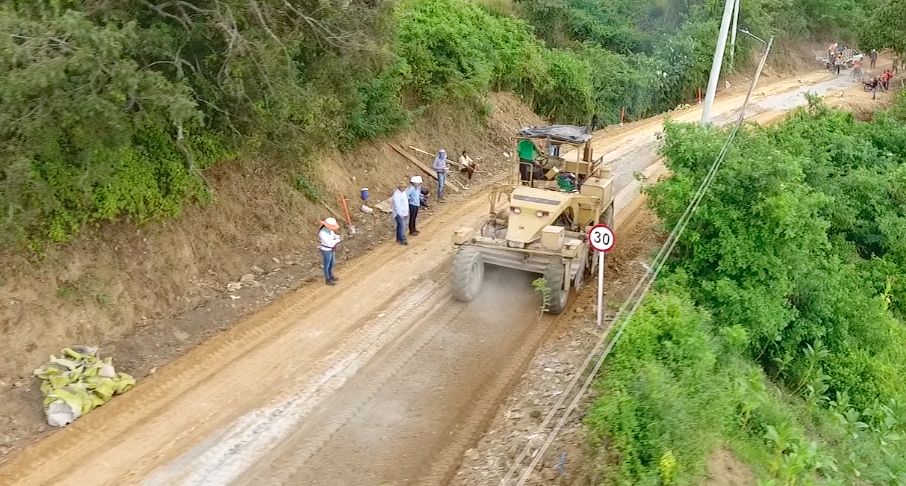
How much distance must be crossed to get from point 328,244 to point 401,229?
2.73m

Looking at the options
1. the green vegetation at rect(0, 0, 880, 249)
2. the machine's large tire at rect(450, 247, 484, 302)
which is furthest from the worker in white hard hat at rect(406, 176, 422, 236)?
the machine's large tire at rect(450, 247, 484, 302)

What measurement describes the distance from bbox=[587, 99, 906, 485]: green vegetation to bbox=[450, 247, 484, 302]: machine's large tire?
305 cm

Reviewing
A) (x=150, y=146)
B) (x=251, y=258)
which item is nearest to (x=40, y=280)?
(x=150, y=146)

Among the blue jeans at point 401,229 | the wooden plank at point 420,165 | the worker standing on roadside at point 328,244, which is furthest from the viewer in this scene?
the wooden plank at point 420,165

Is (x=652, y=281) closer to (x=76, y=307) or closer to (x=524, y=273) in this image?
(x=524, y=273)

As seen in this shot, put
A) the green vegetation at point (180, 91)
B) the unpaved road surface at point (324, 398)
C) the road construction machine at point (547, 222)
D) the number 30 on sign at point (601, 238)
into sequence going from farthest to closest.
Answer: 1. the road construction machine at point (547, 222)
2. the number 30 on sign at point (601, 238)
3. the green vegetation at point (180, 91)
4. the unpaved road surface at point (324, 398)

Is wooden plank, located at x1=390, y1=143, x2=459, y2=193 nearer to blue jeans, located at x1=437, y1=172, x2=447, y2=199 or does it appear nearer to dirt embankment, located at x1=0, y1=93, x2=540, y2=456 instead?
blue jeans, located at x1=437, y1=172, x2=447, y2=199

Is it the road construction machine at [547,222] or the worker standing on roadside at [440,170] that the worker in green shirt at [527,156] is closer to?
the road construction machine at [547,222]

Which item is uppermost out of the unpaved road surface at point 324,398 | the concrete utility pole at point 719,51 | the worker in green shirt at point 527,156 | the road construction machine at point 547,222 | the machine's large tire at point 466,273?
the concrete utility pole at point 719,51

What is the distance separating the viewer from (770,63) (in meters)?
40.5

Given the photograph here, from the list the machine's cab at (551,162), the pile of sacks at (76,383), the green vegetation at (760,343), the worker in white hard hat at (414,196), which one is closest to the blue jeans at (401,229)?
the worker in white hard hat at (414,196)

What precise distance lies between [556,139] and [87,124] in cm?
761

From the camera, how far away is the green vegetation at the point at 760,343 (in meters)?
7.81

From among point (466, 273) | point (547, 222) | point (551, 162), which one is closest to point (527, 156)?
point (551, 162)
